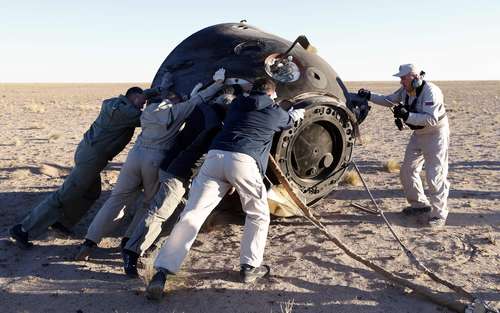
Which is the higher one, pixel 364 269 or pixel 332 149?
pixel 332 149

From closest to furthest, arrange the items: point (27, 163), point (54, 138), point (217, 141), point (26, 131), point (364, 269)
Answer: point (217, 141)
point (364, 269)
point (27, 163)
point (54, 138)
point (26, 131)

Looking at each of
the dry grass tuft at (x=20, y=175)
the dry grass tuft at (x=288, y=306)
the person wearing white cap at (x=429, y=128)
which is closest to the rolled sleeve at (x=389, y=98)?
the person wearing white cap at (x=429, y=128)

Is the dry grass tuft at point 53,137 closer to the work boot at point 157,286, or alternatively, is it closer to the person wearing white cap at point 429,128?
the person wearing white cap at point 429,128

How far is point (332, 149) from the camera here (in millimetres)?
6340

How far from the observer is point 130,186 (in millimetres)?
5652

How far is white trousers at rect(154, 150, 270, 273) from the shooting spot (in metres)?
4.80

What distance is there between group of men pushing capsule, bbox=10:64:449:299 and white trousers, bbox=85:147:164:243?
0.01 meters

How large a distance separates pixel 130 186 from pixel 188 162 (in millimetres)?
788

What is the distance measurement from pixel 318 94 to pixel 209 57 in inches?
57.3

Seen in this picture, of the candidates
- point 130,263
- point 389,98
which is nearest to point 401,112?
point 389,98

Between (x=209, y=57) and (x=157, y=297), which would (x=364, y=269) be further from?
(x=209, y=57)

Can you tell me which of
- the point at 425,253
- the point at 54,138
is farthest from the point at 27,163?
the point at 425,253

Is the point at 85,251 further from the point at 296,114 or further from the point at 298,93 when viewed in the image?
the point at 298,93

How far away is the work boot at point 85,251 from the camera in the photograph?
5539mm
